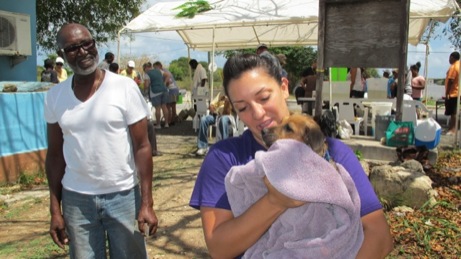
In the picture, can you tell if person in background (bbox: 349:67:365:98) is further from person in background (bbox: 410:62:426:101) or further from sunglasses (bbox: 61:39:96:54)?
sunglasses (bbox: 61:39:96:54)

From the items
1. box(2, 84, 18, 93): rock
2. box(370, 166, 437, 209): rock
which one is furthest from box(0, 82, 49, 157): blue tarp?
box(370, 166, 437, 209): rock

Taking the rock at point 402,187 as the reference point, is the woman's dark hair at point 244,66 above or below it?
above

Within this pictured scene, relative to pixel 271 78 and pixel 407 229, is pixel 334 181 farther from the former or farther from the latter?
pixel 407 229

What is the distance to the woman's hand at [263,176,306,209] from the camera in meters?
1.33

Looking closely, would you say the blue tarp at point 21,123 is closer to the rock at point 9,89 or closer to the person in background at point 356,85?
the rock at point 9,89

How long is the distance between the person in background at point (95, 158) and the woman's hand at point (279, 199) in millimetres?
1384

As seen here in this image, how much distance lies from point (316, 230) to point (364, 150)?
4.93 m

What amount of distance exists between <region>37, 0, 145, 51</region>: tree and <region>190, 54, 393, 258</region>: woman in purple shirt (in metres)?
16.1

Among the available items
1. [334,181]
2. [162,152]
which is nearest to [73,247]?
[334,181]

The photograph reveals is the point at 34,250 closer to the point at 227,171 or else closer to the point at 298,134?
the point at 227,171

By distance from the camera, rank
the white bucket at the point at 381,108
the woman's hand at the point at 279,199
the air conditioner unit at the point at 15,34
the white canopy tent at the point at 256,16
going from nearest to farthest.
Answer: the woman's hand at the point at 279,199 < the white canopy tent at the point at 256,16 < the air conditioner unit at the point at 15,34 < the white bucket at the point at 381,108

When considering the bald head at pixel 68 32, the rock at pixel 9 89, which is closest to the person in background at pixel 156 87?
the rock at pixel 9 89

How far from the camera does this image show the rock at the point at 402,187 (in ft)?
15.3

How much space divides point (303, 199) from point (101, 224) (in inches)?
65.2
